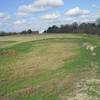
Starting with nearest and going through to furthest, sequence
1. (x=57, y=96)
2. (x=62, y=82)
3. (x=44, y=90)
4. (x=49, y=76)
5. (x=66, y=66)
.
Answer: (x=57, y=96)
(x=44, y=90)
(x=62, y=82)
(x=49, y=76)
(x=66, y=66)

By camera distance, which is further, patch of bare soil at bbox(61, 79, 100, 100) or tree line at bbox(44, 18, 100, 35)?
tree line at bbox(44, 18, 100, 35)

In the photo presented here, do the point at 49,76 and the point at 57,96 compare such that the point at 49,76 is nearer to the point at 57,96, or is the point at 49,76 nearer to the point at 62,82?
the point at 62,82

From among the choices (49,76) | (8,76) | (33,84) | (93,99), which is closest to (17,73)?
(8,76)

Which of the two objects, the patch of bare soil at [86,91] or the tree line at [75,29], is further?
the tree line at [75,29]

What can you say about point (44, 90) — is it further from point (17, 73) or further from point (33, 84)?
point (17, 73)

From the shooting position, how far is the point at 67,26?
4865 inches

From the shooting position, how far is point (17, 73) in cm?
2592

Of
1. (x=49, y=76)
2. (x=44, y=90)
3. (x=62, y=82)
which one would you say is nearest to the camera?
(x=44, y=90)

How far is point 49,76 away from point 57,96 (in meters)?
6.54

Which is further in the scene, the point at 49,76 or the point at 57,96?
the point at 49,76

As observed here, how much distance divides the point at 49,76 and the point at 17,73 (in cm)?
400

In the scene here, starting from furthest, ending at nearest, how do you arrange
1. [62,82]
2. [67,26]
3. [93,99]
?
[67,26] → [62,82] → [93,99]

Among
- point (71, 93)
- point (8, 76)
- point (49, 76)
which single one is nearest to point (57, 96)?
point (71, 93)

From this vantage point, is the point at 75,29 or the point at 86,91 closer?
the point at 86,91
